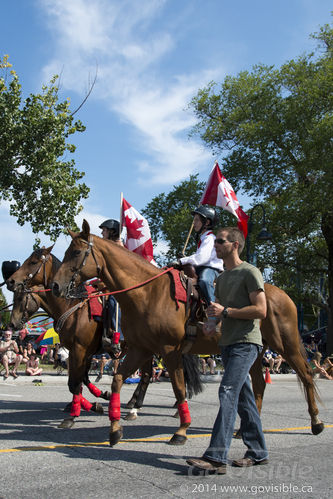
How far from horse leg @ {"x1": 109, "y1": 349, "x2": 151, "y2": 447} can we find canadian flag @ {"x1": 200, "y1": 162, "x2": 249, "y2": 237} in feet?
12.4

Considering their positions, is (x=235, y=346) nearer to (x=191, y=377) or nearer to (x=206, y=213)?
(x=206, y=213)

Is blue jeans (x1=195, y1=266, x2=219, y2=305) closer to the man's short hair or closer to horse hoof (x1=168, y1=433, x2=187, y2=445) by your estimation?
horse hoof (x1=168, y1=433, x2=187, y2=445)

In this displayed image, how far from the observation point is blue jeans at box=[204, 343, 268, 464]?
4.39 metres

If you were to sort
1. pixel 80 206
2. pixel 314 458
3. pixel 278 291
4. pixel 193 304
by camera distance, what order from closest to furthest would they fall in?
1. pixel 314 458
2. pixel 193 304
3. pixel 278 291
4. pixel 80 206

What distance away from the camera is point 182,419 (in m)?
5.94

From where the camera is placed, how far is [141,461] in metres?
4.97

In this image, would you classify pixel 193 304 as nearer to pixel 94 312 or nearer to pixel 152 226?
pixel 94 312

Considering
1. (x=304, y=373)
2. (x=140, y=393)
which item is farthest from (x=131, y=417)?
(x=304, y=373)

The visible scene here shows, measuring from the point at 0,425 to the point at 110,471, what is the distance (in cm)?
293

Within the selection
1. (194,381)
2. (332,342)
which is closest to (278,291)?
(194,381)

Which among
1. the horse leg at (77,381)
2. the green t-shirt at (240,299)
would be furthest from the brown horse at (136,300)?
the green t-shirt at (240,299)

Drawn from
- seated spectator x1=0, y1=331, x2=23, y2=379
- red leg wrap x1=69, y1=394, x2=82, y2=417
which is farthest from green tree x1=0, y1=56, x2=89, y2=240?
red leg wrap x1=69, y1=394, x2=82, y2=417

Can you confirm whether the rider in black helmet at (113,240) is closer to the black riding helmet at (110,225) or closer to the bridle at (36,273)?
the black riding helmet at (110,225)

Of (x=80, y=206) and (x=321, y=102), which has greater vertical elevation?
(x=321, y=102)
